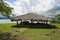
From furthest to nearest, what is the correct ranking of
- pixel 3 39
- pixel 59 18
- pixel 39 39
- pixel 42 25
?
pixel 59 18 < pixel 42 25 < pixel 39 39 < pixel 3 39

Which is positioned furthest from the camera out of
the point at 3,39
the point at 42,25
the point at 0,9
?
the point at 42,25

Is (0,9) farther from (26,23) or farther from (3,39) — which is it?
(26,23)

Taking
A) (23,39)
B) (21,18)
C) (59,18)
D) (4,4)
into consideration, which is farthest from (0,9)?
(59,18)

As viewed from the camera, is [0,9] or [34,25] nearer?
[0,9]

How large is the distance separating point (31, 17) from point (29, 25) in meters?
1.54

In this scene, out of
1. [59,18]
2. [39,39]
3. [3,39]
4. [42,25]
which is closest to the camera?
[3,39]

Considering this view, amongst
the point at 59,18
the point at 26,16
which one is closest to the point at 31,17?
the point at 26,16

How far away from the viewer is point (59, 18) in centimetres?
5962

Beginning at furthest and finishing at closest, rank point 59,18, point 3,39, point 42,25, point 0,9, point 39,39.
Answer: point 59,18
point 42,25
point 0,9
point 39,39
point 3,39

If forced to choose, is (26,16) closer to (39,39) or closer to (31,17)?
(31,17)

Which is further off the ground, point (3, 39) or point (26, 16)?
point (26, 16)

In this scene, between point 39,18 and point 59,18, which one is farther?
point 59,18

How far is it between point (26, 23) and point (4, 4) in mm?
14672

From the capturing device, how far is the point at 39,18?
3319cm
